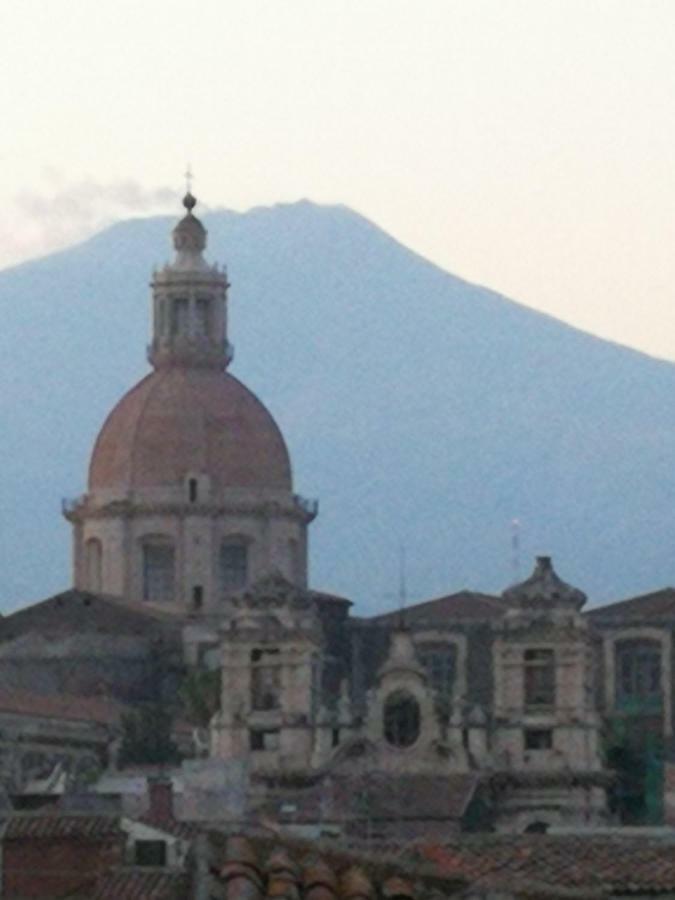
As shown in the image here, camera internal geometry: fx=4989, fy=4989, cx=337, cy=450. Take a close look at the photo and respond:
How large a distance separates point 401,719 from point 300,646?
556 centimetres

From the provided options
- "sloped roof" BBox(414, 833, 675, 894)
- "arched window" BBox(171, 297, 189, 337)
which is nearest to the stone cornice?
"arched window" BBox(171, 297, 189, 337)

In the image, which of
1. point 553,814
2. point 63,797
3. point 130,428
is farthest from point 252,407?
point 63,797

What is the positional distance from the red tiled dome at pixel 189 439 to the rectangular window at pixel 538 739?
96.2 feet

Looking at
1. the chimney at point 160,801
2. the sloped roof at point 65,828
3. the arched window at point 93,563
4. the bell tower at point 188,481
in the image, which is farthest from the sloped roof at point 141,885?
the arched window at point 93,563

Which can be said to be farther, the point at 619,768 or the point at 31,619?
the point at 31,619

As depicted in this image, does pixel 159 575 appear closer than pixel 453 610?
No

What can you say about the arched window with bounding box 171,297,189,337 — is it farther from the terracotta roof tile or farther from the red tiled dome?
the terracotta roof tile

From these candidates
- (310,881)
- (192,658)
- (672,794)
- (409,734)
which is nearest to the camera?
(310,881)

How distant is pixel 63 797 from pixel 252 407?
97.3 m

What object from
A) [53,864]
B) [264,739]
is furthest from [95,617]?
[53,864]

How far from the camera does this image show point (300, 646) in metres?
119

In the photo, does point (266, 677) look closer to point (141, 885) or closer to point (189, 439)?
point (189, 439)

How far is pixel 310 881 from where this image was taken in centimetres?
2856

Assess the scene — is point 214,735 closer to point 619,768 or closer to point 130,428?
point 619,768
